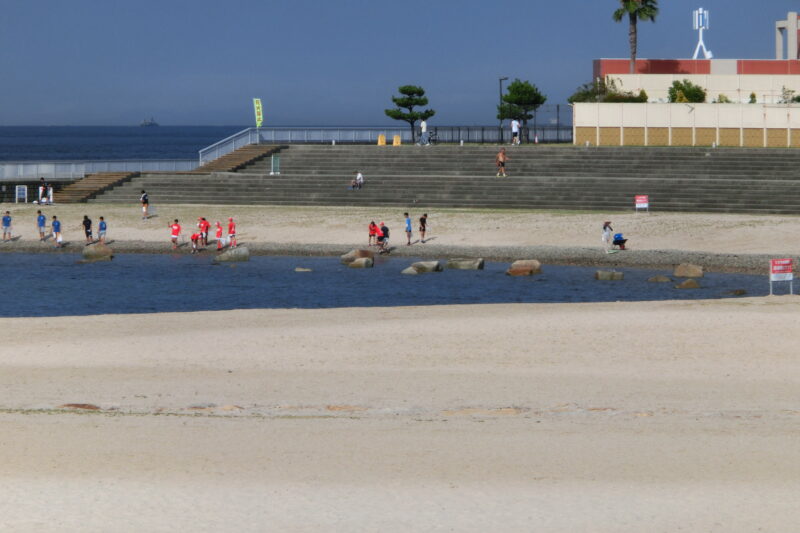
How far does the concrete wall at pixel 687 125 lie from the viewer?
195 ft

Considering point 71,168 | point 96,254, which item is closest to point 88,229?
point 96,254

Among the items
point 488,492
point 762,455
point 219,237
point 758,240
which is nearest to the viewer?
point 488,492

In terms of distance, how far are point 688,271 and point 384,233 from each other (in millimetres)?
11948

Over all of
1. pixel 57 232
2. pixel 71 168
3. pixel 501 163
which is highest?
pixel 71 168

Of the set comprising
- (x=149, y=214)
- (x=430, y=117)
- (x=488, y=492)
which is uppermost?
(x=430, y=117)

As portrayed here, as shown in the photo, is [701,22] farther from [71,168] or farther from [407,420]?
[407,420]

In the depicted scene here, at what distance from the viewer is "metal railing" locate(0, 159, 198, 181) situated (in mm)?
60219

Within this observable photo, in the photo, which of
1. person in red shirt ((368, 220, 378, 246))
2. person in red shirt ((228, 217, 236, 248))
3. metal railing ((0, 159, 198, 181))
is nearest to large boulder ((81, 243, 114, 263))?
person in red shirt ((228, 217, 236, 248))

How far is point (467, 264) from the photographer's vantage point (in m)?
41.1

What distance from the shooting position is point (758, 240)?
42.4 meters

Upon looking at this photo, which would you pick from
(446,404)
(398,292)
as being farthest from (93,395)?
(398,292)

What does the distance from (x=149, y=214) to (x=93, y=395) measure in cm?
3488

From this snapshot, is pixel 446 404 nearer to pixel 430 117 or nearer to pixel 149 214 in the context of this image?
pixel 149 214

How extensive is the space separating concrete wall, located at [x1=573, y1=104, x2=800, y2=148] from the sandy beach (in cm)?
3300
